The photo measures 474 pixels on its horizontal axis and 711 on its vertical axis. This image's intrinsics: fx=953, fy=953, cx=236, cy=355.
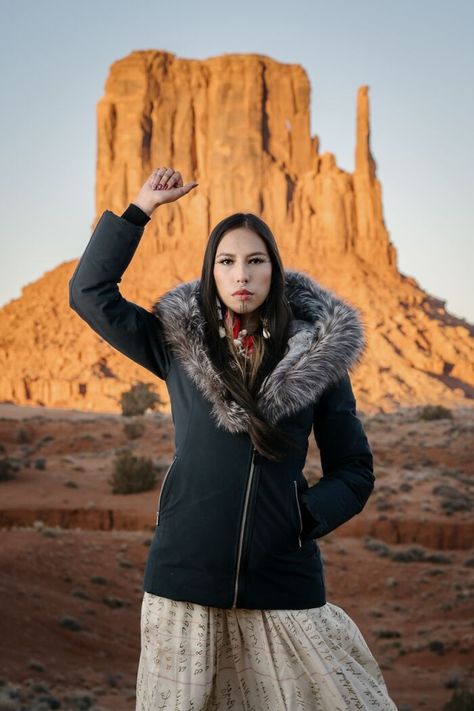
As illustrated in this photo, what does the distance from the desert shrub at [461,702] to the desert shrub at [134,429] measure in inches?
859

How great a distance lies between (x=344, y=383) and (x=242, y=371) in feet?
1.05

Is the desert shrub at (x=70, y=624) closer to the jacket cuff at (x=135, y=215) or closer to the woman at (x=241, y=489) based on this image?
the woman at (x=241, y=489)

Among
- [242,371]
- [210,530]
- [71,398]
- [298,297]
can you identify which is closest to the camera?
[210,530]

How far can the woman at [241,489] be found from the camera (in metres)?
2.54

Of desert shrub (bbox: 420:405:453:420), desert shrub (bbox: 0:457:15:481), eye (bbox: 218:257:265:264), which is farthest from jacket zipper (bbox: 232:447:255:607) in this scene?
desert shrub (bbox: 420:405:453:420)

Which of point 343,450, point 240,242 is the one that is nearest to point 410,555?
point 343,450

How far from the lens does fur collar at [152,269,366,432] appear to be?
264cm

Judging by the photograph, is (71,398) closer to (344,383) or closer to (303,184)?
(303,184)

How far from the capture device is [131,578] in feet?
41.1

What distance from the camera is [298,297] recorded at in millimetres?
3035

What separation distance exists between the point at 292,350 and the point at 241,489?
0.44 m

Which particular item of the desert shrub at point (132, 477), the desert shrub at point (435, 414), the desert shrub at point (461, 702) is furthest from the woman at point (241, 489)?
the desert shrub at point (435, 414)

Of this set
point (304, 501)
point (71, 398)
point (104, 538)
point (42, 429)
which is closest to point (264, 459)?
point (304, 501)

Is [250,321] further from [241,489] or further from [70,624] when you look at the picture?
[70,624]
